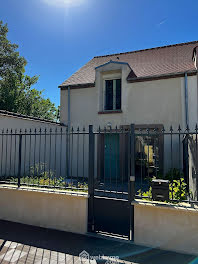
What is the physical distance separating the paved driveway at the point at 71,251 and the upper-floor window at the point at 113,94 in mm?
7596

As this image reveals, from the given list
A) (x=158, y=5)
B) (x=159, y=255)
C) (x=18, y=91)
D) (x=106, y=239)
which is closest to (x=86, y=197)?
(x=106, y=239)

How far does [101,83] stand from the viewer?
11.0 m

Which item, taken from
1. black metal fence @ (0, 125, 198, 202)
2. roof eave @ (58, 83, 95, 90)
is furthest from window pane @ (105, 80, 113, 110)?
black metal fence @ (0, 125, 198, 202)

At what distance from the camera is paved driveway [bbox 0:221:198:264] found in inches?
134

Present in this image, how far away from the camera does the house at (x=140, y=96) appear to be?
914 centimetres

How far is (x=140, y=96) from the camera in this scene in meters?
9.97

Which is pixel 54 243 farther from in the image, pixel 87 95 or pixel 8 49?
pixel 8 49

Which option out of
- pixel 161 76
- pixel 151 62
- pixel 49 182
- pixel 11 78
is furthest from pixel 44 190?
pixel 11 78

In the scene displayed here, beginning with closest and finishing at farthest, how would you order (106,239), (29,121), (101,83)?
(106,239) < (29,121) < (101,83)

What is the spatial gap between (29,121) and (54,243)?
6.16 m

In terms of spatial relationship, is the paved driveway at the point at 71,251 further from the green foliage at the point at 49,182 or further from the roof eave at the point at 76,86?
the roof eave at the point at 76,86

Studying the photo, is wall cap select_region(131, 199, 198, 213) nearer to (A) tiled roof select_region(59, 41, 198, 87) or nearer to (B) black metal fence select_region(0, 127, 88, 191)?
(B) black metal fence select_region(0, 127, 88, 191)

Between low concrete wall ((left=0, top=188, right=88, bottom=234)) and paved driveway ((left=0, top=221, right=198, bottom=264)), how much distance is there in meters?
0.27

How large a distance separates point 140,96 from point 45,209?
7197 mm
